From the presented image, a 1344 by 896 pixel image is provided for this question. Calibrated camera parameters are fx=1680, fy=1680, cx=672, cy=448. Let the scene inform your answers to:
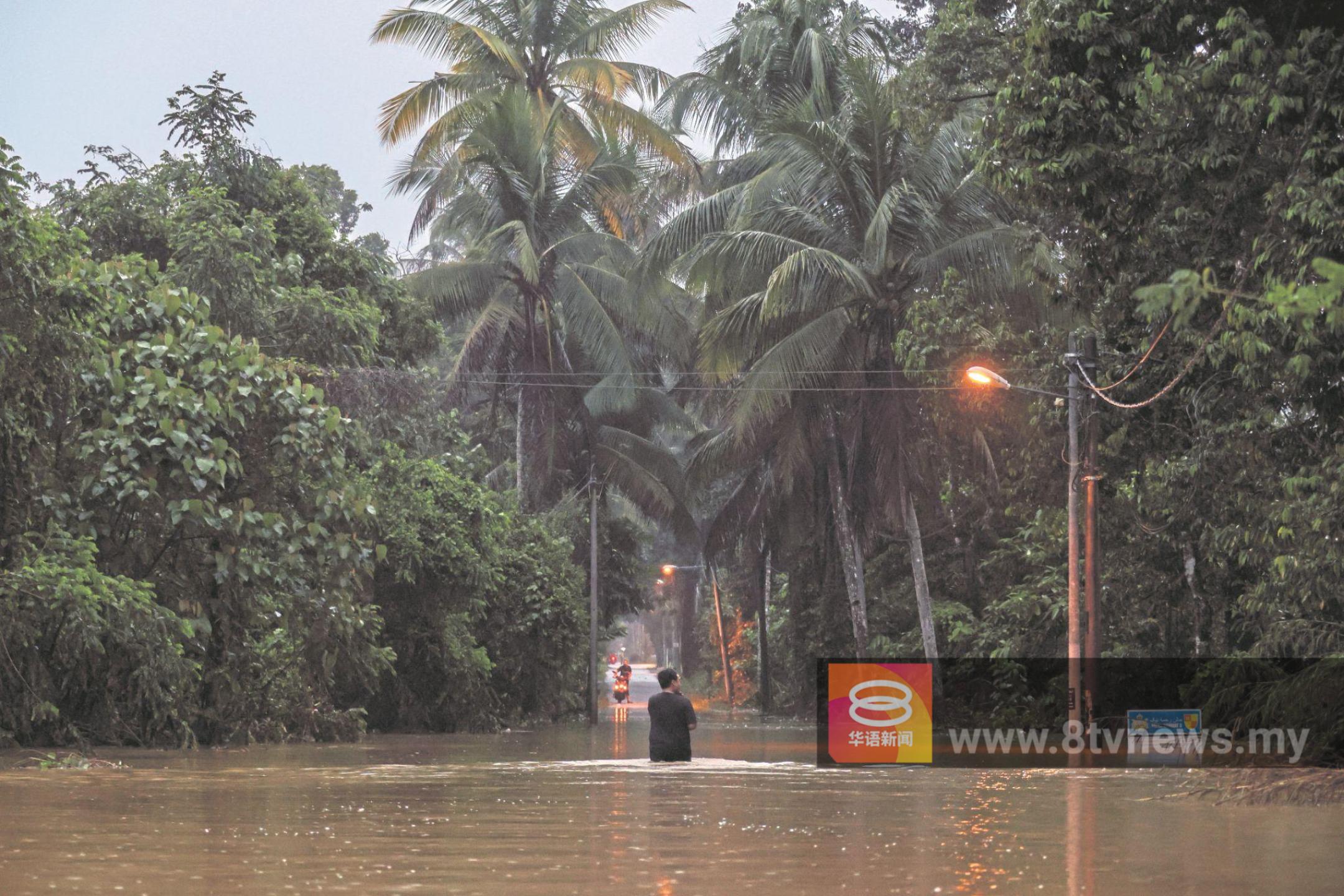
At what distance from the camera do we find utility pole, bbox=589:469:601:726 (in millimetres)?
44688

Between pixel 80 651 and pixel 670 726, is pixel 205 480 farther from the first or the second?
pixel 670 726

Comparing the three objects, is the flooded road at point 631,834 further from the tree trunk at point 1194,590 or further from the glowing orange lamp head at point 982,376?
the tree trunk at point 1194,590

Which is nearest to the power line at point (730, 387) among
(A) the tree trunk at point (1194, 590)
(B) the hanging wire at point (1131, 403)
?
(A) the tree trunk at point (1194, 590)

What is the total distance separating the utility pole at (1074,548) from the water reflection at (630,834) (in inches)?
185

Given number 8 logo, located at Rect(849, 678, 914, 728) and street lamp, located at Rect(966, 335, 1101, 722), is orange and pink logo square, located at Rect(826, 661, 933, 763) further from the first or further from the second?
street lamp, located at Rect(966, 335, 1101, 722)

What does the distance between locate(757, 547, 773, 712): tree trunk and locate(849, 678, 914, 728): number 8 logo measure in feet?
62.5

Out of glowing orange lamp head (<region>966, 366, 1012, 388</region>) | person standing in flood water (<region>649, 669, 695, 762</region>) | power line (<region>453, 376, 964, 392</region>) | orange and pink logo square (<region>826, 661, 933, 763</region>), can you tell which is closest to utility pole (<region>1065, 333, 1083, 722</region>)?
glowing orange lamp head (<region>966, 366, 1012, 388</region>)

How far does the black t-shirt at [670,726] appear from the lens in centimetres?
1873

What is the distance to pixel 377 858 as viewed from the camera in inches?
353

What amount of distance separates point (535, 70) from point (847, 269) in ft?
44.8

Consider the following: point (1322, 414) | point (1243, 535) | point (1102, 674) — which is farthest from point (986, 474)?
point (1322, 414)

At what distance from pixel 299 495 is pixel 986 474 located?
1666cm

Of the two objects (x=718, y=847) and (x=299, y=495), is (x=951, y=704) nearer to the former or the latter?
(x=299, y=495)

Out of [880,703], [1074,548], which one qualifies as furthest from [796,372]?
[1074,548]
